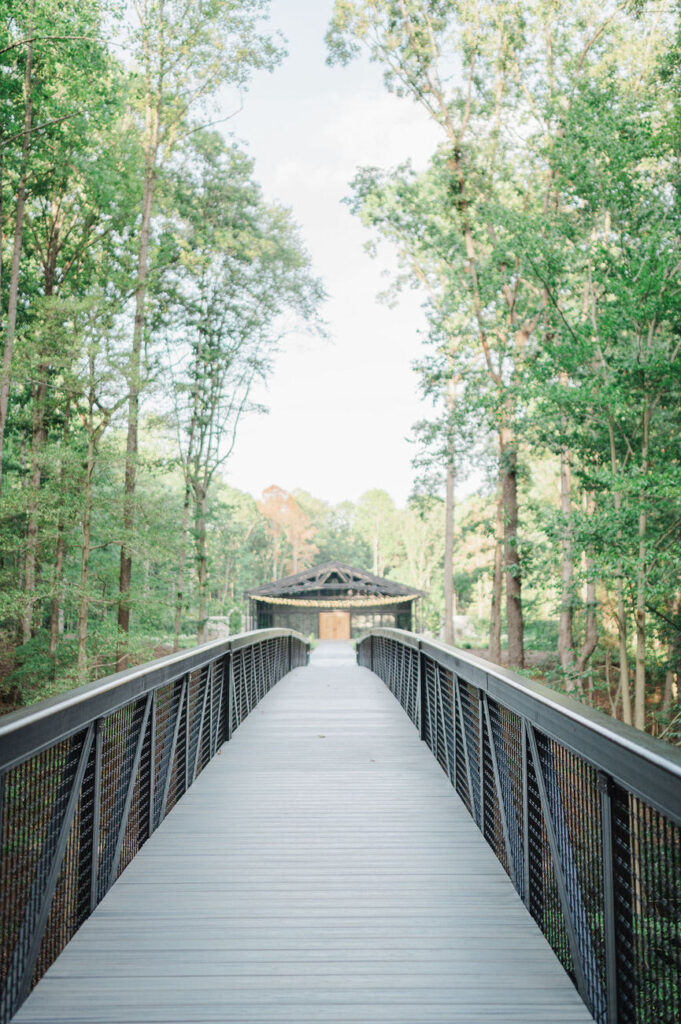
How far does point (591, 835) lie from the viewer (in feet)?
7.57

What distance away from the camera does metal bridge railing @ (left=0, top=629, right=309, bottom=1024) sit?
2127 millimetres

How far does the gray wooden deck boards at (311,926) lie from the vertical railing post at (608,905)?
231mm

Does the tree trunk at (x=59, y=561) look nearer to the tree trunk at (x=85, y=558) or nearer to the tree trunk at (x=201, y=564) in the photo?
the tree trunk at (x=85, y=558)

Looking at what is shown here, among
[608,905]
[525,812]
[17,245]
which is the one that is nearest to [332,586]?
[17,245]

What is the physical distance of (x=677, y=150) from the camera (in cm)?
1136

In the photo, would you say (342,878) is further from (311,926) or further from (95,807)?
(95,807)

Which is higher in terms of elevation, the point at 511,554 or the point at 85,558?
the point at 511,554

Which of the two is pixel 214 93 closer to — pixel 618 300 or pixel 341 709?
pixel 618 300

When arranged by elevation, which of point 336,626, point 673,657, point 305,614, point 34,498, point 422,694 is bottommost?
point 336,626

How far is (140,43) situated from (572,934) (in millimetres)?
18295

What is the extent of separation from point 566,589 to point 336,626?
3544 centimetres

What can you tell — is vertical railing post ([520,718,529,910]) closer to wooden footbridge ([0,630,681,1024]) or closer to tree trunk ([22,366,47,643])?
wooden footbridge ([0,630,681,1024])

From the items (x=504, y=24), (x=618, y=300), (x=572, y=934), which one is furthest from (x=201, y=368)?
(x=572, y=934)

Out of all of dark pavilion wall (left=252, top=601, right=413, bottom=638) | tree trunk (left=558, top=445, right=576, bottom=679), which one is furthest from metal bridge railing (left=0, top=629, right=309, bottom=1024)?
dark pavilion wall (left=252, top=601, right=413, bottom=638)
